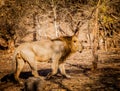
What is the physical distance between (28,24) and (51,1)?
166 inches

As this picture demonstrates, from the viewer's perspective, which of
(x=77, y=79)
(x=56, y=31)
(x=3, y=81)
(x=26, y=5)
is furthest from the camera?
(x=56, y=31)

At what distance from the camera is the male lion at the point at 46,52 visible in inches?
401

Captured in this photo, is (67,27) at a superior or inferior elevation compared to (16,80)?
superior

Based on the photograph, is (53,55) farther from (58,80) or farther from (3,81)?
(3,81)

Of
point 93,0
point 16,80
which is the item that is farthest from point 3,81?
point 93,0

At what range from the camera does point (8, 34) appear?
22.8 meters

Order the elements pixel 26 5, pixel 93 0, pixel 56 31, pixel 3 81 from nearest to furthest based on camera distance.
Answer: pixel 3 81 → pixel 93 0 → pixel 26 5 → pixel 56 31

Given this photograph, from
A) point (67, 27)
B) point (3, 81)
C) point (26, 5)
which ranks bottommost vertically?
point (3, 81)

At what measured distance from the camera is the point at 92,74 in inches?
437

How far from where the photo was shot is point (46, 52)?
1062 cm

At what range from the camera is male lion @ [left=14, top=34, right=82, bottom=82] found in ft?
33.4

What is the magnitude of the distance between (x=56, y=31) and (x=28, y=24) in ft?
9.98

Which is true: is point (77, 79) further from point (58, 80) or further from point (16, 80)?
point (16, 80)

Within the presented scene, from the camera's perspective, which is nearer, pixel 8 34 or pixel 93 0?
pixel 93 0
